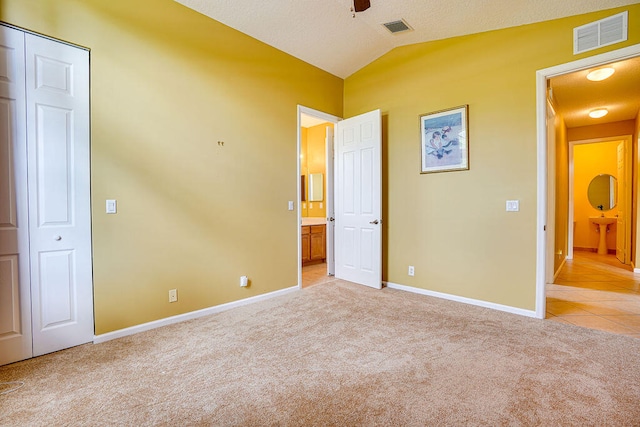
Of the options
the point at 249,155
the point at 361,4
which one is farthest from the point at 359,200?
the point at 361,4

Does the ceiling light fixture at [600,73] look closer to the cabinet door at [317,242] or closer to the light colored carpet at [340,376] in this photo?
the light colored carpet at [340,376]

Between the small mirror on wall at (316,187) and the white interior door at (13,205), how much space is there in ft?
15.2

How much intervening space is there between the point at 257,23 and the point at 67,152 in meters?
2.25

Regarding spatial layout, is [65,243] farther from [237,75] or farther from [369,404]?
[369,404]

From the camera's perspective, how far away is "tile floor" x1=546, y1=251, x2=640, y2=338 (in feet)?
9.41

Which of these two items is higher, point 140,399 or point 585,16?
point 585,16

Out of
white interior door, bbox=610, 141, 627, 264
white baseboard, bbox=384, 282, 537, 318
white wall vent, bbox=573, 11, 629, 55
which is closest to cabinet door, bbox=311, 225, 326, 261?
white baseboard, bbox=384, 282, 537, 318

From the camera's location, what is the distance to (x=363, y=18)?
3219 millimetres

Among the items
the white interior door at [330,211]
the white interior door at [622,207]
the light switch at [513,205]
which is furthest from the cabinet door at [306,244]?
the white interior door at [622,207]

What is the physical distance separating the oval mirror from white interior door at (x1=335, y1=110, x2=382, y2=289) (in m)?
6.37

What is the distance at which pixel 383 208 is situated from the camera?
4199mm

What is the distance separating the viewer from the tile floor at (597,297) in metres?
2.87

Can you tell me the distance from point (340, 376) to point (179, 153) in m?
2.45

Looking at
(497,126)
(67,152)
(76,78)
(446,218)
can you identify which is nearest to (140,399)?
(67,152)
